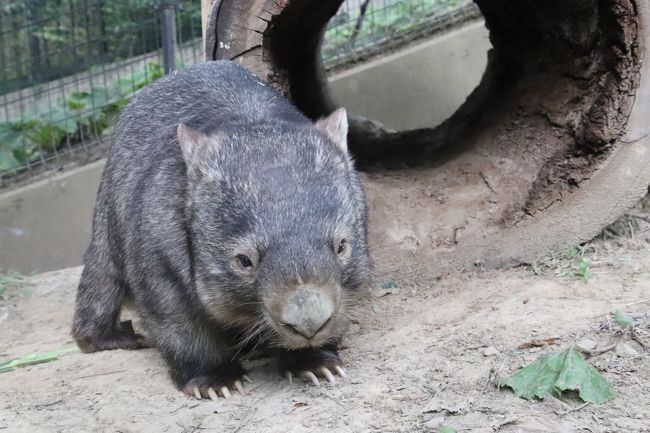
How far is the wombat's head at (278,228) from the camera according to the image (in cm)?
266

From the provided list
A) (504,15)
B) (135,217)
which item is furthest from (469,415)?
(504,15)

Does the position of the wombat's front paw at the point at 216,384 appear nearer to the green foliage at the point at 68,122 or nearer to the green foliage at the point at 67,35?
the green foliage at the point at 68,122

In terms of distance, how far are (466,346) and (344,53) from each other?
5.05 metres

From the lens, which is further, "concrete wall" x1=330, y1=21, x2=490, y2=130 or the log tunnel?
"concrete wall" x1=330, y1=21, x2=490, y2=130

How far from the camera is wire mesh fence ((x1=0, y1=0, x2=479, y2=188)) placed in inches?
249

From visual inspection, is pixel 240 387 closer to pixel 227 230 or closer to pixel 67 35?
pixel 227 230

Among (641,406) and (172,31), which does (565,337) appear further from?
(172,31)

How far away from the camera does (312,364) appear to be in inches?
126

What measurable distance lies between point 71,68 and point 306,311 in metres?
4.60

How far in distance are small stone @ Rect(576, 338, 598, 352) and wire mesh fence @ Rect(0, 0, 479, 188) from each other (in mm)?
4485

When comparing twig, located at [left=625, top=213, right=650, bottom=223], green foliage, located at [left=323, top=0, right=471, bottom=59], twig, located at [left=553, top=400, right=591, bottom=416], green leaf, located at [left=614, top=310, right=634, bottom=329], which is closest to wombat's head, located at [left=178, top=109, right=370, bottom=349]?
twig, located at [left=553, top=400, right=591, bottom=416]

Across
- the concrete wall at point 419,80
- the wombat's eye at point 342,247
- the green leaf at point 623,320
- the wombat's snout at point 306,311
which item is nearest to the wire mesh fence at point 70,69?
the concrete wall at point 419,80

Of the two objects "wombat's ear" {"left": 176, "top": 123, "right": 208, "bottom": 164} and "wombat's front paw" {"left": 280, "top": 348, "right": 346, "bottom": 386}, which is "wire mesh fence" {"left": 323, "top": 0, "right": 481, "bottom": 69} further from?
"wombat's front paw" {"left": 280, "top": 348, "right": 346, "bottom": 386}

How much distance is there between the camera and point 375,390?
116 inches
